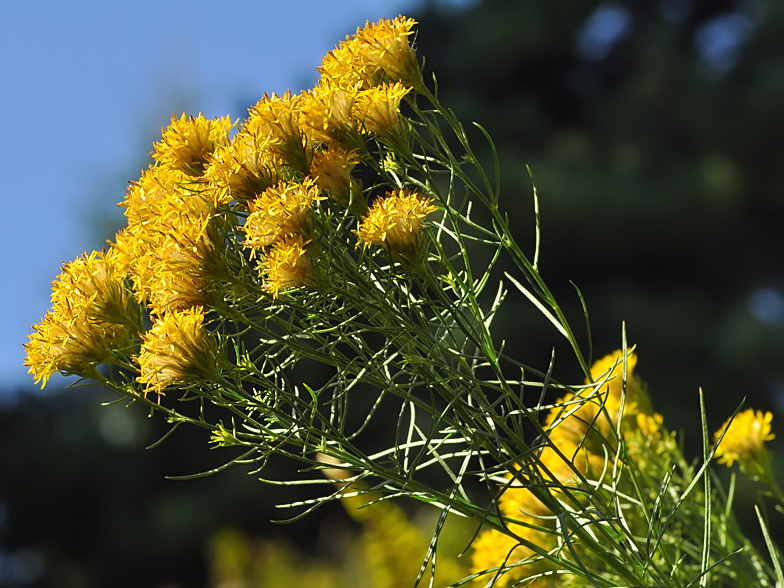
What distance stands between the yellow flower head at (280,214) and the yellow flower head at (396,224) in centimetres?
3

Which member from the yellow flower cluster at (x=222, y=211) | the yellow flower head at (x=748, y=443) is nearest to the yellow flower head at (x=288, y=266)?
the yellow flower cluster at (x=222, y=211)

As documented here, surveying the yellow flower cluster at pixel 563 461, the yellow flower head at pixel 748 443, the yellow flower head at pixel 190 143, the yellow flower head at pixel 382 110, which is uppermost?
the yellow flower head at pixel 190 143

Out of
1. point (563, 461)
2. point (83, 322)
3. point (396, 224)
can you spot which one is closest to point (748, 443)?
point (563, 461)

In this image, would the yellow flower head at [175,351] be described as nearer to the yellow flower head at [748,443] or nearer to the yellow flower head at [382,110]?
the yellow flower head at [382,110]

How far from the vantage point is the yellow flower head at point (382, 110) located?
17.0 inches

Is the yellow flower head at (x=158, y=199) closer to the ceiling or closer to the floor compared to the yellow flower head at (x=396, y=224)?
closer to the ceiling

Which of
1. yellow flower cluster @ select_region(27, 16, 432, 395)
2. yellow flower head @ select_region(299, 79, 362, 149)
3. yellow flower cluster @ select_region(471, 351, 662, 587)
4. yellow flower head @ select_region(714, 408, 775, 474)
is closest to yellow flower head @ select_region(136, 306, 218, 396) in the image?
yellow flower cluster @ select_region(27, 16, 432, 395)

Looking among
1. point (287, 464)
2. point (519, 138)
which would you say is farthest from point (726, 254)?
point (287, 464)

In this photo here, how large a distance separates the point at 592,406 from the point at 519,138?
5.55 meters

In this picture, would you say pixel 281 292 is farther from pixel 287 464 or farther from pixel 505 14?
pixel 505 14

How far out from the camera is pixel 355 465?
0.42 m

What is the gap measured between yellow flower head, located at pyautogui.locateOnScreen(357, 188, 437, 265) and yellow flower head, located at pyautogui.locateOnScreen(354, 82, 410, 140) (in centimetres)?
5

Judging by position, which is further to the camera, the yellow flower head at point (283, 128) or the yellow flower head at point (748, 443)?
the yellow flower head at point (748, 443)

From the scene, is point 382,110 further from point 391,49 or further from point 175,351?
point 175,351
